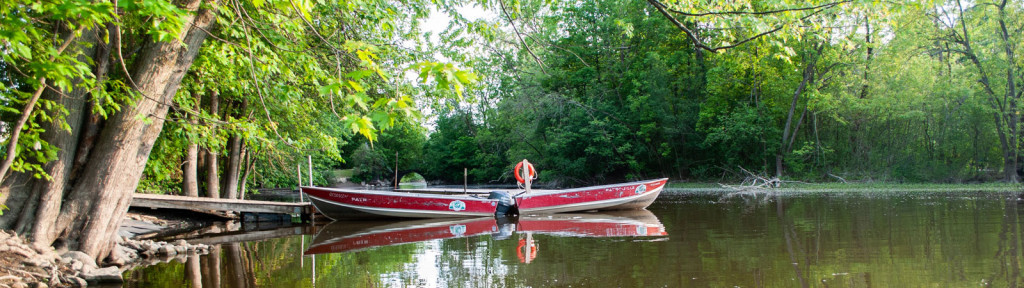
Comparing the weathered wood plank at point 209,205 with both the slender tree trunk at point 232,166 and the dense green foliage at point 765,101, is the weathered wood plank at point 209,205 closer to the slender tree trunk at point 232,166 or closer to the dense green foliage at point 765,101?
the slender tree trunk at point 232,166

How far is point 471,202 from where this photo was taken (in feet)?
50.1

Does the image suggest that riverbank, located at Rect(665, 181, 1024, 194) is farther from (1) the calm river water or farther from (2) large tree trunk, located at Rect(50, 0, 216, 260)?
(2) large tree trunk, located at Rect(50, 0, 216, 260)

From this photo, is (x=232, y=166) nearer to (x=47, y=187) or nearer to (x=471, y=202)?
(x=471, y=202)

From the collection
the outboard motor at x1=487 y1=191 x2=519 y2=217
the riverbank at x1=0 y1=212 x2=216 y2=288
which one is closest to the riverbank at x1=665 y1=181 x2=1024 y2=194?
the outboard motor at x1=487 y1=191 x2=519 y2=217

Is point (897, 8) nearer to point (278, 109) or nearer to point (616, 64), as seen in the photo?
point (278, 109)

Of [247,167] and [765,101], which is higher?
[765,101]

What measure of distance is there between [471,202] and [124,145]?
363 inches

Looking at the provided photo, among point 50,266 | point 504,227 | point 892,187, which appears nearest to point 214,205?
point 504,227

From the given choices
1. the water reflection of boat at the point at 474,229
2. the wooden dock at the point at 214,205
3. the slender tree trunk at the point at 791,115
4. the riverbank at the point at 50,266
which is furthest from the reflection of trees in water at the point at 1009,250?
the slender tree trunk at the point at 791,115

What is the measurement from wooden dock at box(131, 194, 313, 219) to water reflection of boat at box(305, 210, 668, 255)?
41.2 inches

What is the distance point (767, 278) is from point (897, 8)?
305cm

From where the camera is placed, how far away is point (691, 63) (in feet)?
108

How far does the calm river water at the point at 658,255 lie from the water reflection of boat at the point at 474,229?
0.04 meters

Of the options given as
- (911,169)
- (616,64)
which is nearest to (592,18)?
(616,64)
